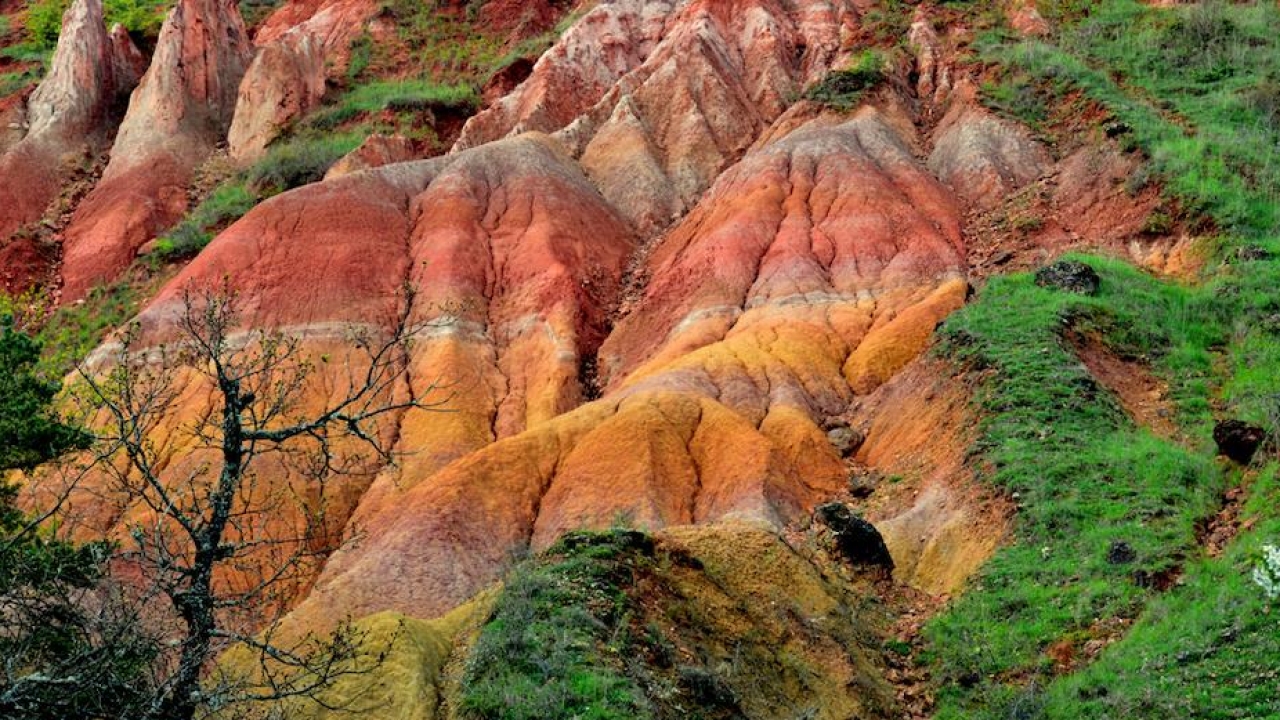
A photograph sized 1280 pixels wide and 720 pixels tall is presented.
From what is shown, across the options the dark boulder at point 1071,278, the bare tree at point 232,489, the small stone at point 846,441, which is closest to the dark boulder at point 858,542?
the small stone at point 846,441

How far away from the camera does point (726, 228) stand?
139 feet

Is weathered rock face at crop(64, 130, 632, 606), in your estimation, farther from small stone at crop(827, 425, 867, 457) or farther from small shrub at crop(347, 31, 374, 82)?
small shrub at crop(347, 31, 374, 82)

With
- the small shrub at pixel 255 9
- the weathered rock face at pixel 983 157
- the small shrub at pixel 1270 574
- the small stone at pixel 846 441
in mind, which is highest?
the small shrub at pixel 255 9

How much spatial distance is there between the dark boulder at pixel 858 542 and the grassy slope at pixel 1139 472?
6.49 feet

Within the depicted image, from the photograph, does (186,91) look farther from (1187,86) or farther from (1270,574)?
(1270,574)

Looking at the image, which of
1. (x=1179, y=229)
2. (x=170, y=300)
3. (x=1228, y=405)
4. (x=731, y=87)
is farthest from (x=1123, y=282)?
(x=170, y=300)

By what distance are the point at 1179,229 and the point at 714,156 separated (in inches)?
899

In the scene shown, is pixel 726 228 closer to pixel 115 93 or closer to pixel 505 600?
pixel 505 600

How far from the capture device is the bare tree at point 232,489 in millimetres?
9750

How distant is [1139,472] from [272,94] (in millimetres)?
52107

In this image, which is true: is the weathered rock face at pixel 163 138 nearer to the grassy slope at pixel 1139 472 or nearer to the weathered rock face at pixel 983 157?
the weathered rock face at pixel 983 157

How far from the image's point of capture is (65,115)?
193 feet

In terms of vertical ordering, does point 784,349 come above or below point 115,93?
below

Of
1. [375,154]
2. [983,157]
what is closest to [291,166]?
[375,154]
